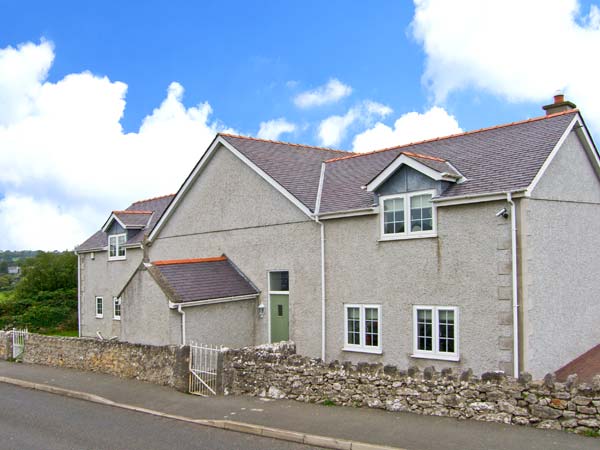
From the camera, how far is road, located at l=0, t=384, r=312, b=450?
1062 cm

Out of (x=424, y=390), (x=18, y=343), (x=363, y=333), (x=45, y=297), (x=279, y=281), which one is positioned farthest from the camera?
(x=45, y=297)

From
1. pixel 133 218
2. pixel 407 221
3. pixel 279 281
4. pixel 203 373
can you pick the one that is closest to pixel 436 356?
pixel 407 221

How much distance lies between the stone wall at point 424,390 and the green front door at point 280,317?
399cm

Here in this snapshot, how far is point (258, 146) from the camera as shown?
21859mm

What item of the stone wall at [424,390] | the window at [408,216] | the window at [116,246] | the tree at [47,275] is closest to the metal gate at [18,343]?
the window at [116,246]

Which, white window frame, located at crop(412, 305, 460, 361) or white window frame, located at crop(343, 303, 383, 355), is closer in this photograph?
white window frame, located at crop(412, 305, 460, 361)

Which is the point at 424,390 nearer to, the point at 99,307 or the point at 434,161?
the point at 434,161

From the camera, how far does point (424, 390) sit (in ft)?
37.3

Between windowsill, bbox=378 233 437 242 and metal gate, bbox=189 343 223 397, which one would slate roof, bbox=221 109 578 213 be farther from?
metal gate, bbox=189 343 223 397

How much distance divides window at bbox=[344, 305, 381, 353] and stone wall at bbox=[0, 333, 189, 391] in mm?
4665

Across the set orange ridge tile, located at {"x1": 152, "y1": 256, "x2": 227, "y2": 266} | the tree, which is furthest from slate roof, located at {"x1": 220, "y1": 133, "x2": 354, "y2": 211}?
the tree

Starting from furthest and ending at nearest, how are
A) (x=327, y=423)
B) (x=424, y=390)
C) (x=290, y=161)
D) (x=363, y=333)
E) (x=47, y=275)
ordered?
1. (x=47, y=275)
2. (x=290, y=161)
3. (x=363, y=333)
4. (x=424, y=390)
5. (x=327, y=423)

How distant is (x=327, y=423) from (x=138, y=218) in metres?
19.9

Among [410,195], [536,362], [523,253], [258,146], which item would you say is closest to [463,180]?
[410,195]
